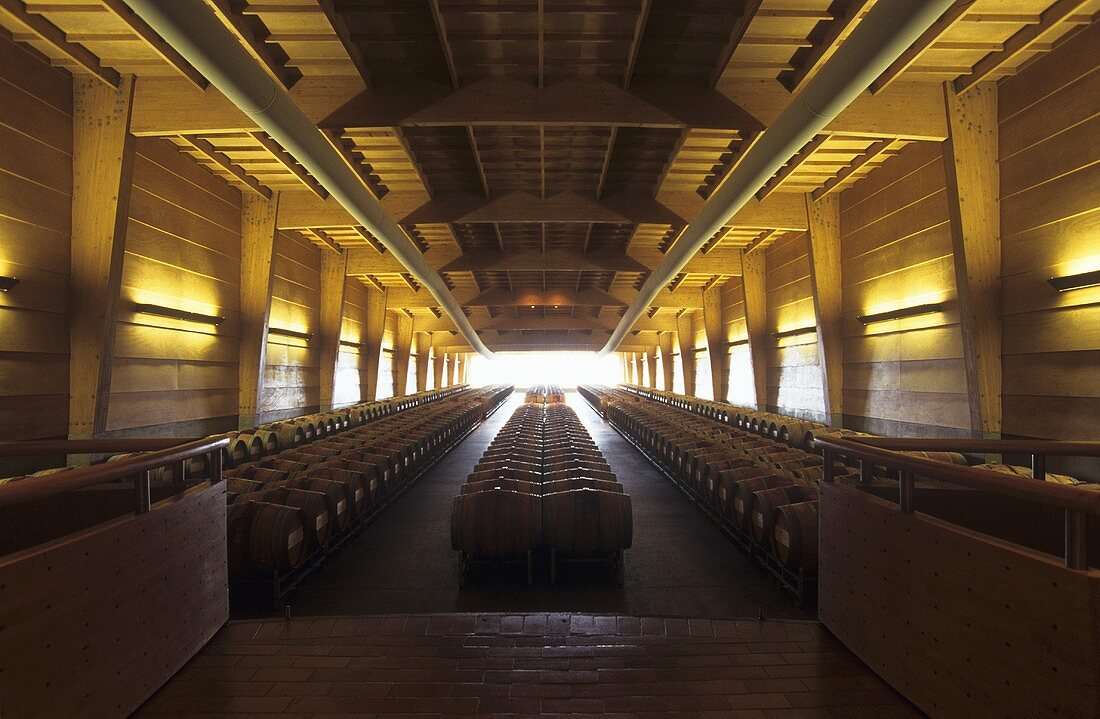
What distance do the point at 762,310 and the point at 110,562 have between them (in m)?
15.1

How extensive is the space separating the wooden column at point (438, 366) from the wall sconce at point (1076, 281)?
99.8 ft

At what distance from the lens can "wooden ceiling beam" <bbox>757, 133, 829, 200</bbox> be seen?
7191 mm

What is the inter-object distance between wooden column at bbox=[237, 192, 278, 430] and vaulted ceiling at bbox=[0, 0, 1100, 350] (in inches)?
36.6

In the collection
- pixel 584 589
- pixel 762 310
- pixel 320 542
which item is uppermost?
pixel 762 310

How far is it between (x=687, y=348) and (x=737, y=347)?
7.08 metres

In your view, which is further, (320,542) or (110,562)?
(320,542)

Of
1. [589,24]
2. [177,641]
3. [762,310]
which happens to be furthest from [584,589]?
[762,310]

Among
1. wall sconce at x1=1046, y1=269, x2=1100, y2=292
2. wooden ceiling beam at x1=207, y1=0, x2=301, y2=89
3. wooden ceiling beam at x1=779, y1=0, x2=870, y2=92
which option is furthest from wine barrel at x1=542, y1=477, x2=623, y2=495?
wall sconce at x1=1046, y1=269, x2=1100, y2=292

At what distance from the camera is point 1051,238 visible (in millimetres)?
5680

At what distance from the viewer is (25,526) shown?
109 inches

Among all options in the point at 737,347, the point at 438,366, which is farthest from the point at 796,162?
the point at 438,366

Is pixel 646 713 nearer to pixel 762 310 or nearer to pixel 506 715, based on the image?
pixel 506 715

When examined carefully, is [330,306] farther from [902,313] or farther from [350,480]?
[902,313]

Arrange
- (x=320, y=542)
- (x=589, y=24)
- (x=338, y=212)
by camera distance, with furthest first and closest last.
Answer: (x=338, y=212) → (x=589, y=24) → (x=320, y=542)
